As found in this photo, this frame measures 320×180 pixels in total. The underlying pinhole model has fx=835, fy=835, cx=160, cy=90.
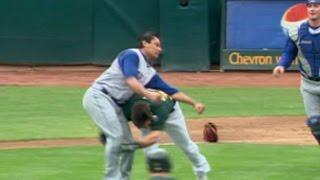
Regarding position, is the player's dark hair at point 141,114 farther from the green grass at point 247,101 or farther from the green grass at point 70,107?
the green grass at point 247,101

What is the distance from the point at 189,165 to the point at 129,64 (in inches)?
80.2

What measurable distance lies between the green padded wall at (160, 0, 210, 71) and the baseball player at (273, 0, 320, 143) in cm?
1276

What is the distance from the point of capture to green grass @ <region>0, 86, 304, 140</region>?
39.7 ft

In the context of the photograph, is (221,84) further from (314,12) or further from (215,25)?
(314,12)

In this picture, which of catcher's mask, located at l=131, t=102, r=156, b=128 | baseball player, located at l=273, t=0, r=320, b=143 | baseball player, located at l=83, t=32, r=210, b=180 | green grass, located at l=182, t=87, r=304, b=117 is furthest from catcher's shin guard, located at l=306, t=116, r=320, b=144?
green grass, located at l=182, t=87, r=304, b=117

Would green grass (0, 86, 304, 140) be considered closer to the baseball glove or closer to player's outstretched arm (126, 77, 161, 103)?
the baseball glove

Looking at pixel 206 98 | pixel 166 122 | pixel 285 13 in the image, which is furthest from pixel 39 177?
pixel 285 13

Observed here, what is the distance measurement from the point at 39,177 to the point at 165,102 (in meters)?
1.65

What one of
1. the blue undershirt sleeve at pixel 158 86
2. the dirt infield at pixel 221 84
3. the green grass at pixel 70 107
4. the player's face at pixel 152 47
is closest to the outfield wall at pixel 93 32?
the dirt infield at pixel 221 84

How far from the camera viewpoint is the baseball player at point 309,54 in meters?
7.90

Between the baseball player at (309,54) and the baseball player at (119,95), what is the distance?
1.32m

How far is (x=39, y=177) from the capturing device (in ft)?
26.1

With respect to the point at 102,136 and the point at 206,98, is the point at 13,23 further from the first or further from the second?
the point at 102,136

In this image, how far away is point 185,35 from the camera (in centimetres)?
2103
